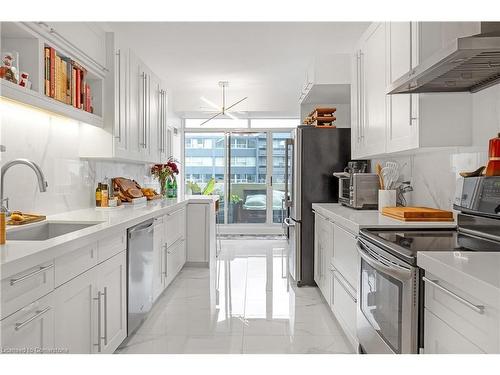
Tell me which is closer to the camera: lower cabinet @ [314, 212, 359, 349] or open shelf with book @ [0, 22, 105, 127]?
open shelf with book @ [0, 22, 105, 127]

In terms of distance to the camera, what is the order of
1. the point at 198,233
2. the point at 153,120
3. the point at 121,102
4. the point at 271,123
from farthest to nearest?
1. the point at 271,123
2. the point at 198,233
3. the point at 153,120
4. the point at 121,102

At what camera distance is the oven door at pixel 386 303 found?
1751 mm

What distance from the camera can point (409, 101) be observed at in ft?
8.76

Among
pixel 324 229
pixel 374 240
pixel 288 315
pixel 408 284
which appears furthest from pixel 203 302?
pixel 408 284

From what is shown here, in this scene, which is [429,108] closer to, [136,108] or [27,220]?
[27,220]

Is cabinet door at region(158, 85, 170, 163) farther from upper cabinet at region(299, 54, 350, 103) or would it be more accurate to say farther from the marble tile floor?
upper cabinet at region(299, 54, 350, 103)

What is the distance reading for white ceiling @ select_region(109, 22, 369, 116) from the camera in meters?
4.48

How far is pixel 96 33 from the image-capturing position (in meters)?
3.38

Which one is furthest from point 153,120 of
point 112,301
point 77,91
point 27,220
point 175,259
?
point 112,301

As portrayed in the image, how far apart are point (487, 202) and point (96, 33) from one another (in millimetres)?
2914

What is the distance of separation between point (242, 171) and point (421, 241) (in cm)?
691

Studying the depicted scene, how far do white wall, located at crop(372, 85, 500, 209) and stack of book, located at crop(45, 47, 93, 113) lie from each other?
235cm

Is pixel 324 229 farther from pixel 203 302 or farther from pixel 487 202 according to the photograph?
pixel 487 202

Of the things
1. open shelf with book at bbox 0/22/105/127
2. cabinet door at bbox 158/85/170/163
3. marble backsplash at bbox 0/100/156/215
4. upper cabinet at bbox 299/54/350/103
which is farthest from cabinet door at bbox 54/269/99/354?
upper cabinet at bbox 299/54/350/103
